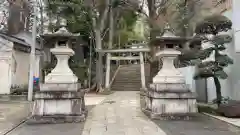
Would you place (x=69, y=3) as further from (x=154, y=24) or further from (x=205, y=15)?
(x=205, y=15)

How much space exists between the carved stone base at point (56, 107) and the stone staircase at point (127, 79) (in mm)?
14754

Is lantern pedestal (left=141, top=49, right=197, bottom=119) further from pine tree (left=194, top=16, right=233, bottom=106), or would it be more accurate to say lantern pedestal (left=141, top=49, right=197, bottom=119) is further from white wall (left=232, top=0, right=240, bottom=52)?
white wall (left=232, top=0, right=240, bottom=52)

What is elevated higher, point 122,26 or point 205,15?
point 122,26

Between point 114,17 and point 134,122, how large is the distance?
52.3ft

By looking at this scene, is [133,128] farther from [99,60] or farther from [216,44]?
[99,60]

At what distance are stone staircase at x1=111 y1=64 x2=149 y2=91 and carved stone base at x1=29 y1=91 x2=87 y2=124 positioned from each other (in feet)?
48.4

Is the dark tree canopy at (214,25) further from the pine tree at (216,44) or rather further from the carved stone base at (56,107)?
the carved stone base at (56,107)

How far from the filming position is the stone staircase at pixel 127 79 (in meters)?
23.1

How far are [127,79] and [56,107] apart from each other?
55.6ft

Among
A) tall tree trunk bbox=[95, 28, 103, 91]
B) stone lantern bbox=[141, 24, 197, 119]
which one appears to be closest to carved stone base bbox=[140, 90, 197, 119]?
stone lantern bbox=[141, 24, 197, 119]

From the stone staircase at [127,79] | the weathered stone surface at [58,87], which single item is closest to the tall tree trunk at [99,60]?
the stone staircase at [127,79]

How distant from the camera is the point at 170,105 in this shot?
8.48 metres

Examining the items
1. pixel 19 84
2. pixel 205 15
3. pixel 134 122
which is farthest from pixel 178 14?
pixel 19 84

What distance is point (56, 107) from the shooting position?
8.15 meters
